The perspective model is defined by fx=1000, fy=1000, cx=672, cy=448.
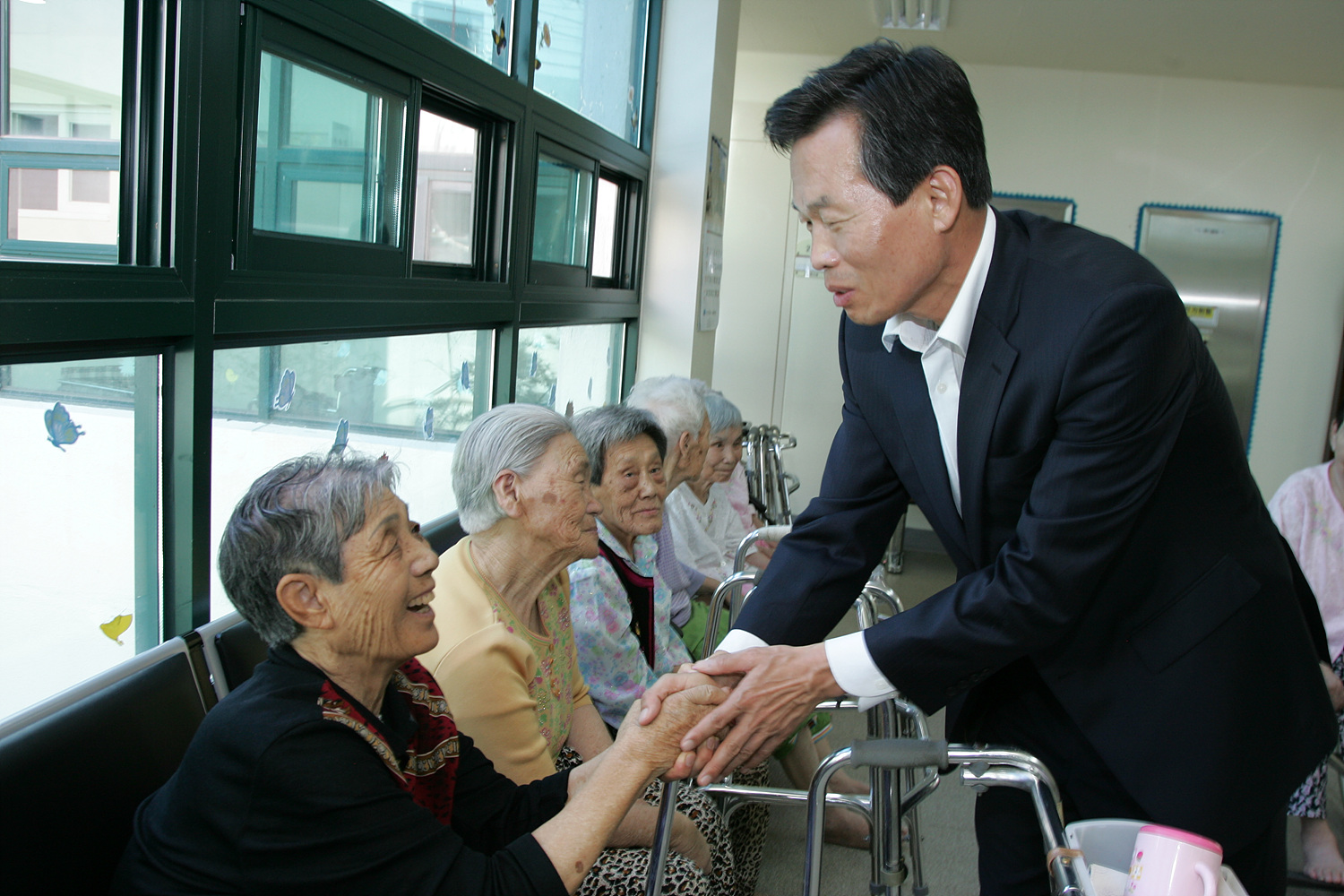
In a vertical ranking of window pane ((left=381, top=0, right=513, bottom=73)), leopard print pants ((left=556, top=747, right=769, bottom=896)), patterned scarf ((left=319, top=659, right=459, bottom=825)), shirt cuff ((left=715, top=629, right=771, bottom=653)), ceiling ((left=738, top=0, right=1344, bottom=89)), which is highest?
ceiling ((left=738, top=0, right=1344, bottom=89))

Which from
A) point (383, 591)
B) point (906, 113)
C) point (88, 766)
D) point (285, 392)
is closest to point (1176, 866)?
point (906, 113)

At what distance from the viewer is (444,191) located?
2.76 metres

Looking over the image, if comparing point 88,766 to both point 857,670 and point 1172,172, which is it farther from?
point 1172,172

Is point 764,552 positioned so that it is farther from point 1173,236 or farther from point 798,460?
point 1173,236

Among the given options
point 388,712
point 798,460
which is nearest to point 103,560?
point 388,712

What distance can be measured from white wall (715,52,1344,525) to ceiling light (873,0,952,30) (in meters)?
0.99

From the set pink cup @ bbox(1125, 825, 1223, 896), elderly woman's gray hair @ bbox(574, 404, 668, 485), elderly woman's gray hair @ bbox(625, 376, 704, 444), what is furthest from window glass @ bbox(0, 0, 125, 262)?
elderly woman's gray hair @ bbox(625, 376, 704, 444)

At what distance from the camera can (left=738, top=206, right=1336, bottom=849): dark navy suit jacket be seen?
107cm

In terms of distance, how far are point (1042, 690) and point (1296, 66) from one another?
5558 millimetres

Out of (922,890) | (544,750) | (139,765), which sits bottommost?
(922,890)

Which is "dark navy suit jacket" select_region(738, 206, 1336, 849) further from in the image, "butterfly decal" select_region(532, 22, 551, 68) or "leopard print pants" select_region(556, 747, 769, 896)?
"butterfly decal" select_region(532, 22, 551, 68)

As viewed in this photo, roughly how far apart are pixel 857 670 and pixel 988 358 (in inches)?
15.7

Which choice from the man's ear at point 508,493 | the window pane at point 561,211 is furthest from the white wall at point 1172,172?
the man's ear at point 508,493

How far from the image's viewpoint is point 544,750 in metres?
1.66
